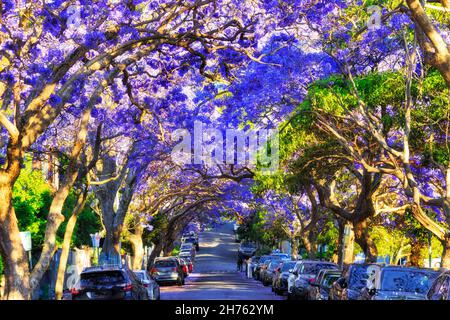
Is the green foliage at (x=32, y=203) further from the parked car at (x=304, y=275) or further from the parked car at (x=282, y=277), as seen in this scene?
the parked car at (x=282, y=277)

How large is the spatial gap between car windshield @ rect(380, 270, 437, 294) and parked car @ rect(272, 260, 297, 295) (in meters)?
17.6

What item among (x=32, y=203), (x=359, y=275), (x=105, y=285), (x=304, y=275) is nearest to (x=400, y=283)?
(x=359, y=275)

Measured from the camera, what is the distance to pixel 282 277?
3725 centimetres

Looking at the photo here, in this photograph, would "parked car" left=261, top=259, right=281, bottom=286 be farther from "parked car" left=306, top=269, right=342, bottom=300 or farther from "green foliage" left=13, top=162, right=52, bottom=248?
"parked car" left=306, top=269, right=342, bottom=300

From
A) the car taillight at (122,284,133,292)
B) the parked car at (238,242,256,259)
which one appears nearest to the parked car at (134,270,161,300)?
the car taillight at (122,284,133,292)

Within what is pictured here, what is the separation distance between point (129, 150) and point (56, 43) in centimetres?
1333

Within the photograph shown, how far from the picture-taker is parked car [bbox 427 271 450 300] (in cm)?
1497

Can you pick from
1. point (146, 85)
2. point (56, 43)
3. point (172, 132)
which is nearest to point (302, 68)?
point (146, 85)

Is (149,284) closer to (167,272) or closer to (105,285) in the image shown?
(105,285)

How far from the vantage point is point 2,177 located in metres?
17.0

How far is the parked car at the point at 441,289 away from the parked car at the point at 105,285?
862cm

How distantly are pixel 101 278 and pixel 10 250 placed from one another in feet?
18.8
